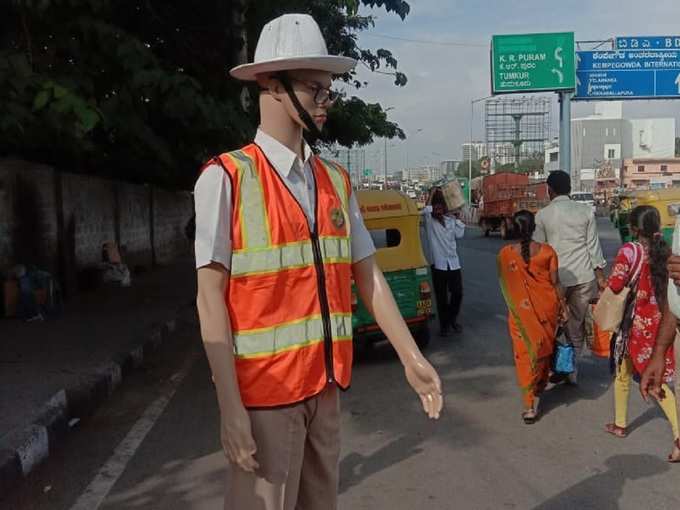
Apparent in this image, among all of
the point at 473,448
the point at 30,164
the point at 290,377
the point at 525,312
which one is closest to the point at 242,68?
the point at 290,377

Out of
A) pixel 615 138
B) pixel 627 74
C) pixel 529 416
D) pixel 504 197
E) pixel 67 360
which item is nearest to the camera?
pixel 529 416

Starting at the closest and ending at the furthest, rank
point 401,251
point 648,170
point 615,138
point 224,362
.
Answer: point 224,362, point 401,251, point 648,170, point 615,138

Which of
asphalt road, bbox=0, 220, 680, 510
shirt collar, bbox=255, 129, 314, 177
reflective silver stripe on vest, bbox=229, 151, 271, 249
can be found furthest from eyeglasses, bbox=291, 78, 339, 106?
asphalt road, bbox=0, 220, 680, 510

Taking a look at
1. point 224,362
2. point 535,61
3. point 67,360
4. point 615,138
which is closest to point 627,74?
point 535,61

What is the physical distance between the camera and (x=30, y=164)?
416 inches

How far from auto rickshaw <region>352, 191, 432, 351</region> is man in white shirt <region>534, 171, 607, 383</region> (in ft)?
5.82

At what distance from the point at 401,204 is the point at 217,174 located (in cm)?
571

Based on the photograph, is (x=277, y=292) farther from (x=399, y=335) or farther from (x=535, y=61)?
(x=535, y=61)

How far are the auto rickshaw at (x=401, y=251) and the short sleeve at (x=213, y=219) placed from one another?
17.7ft

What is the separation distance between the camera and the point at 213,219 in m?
2.02

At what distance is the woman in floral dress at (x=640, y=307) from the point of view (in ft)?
14.5

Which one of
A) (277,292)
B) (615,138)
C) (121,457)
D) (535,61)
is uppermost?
(615,138)

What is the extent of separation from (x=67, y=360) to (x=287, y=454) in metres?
5.42

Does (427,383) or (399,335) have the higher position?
(399,335)
